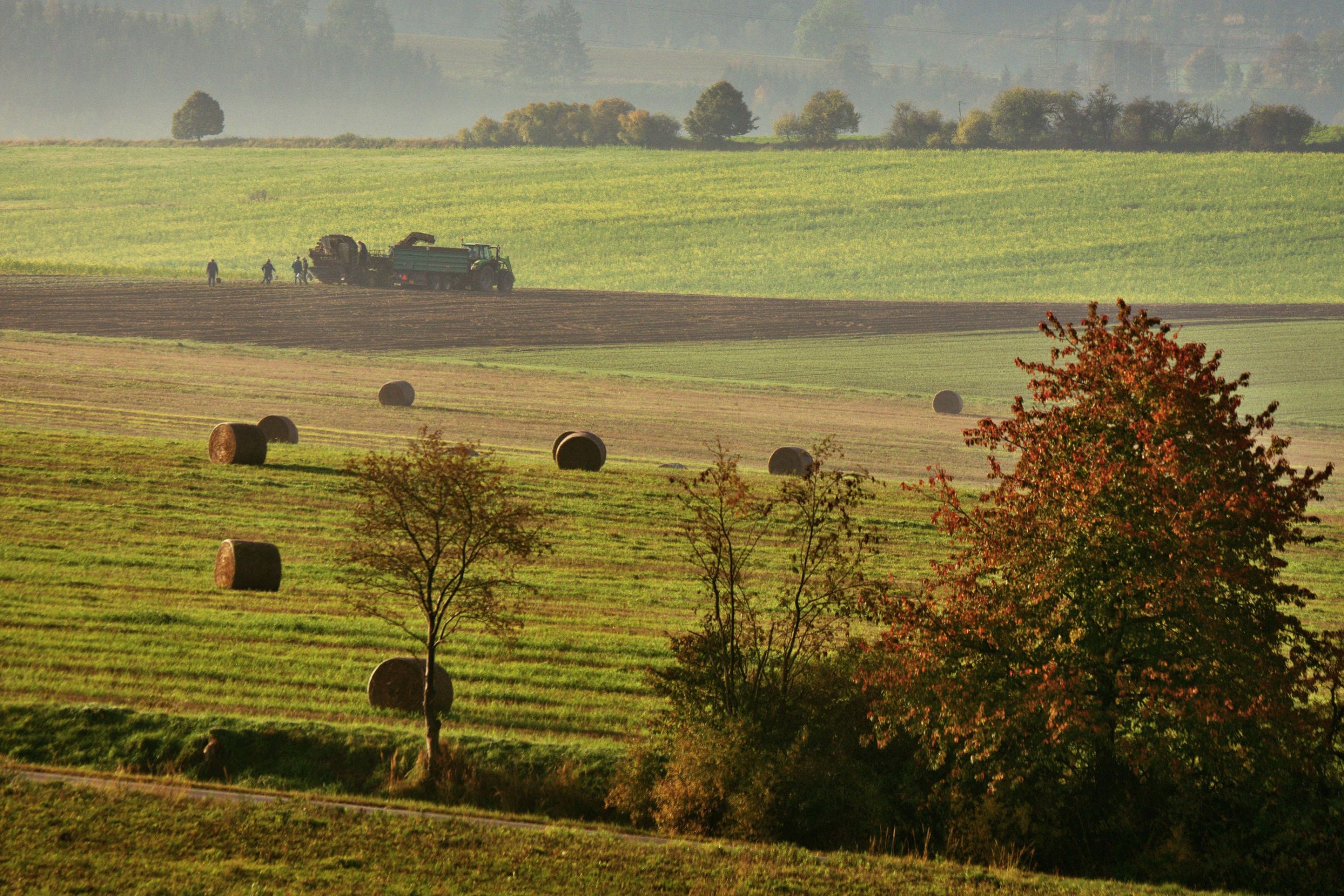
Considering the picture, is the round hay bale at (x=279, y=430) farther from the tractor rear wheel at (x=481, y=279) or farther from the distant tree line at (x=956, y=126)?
the distant tree line at (x=956, y=126)

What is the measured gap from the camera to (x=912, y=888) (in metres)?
13.4

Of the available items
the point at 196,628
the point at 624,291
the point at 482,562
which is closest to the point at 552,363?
the point at 624,291

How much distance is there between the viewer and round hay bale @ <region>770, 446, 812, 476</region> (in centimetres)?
3628

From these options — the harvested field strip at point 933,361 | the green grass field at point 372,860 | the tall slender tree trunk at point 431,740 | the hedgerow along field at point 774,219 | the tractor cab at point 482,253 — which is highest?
the hedgerow along field at point 774,219

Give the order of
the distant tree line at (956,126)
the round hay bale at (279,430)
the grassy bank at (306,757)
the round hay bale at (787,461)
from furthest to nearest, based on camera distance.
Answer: the distant tree line at (956,126) < the round hay bale at (279,430) < the round hay bale at (787,461) < the grassy bank at (306,757)

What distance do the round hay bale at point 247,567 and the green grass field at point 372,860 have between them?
7731 mm

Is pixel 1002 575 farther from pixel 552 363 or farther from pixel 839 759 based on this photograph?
pixel 552 363

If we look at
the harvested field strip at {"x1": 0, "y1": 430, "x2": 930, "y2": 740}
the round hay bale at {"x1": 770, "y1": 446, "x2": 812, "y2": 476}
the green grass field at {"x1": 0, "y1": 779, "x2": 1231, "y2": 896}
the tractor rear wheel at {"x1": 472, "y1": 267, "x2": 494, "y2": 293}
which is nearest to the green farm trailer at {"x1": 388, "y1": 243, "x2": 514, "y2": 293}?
the tractor rear wheel at {"x1": 472, "y1": 267, "x2": 494, "y2": 293}

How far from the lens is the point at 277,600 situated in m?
21.5

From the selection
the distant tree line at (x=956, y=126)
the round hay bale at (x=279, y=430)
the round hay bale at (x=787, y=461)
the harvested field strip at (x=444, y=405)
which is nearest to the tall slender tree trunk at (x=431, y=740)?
the harvested field strip at (x=444, y=405)

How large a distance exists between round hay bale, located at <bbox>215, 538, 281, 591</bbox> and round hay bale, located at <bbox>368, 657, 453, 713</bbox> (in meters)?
4.98

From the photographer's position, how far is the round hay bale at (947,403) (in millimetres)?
52625

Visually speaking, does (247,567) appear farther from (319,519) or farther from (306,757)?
(306,757)

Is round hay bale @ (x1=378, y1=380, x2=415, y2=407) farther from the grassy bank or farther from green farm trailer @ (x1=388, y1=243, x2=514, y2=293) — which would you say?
the grassy bank
